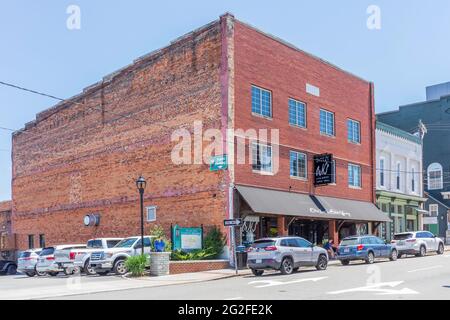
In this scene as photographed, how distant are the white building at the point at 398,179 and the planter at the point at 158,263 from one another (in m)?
21.2

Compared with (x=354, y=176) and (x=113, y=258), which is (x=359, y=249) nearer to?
(x=354, y=176)

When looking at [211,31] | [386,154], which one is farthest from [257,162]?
[386,154]

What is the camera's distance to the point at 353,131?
38.1 meters

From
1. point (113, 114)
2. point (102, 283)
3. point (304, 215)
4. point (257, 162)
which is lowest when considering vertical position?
point (102, 283)

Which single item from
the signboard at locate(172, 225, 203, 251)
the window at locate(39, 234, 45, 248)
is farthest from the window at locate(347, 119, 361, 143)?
the window at locate(39, 234, 45, 248)

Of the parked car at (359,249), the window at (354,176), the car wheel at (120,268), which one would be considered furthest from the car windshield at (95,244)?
the window at (354,176)

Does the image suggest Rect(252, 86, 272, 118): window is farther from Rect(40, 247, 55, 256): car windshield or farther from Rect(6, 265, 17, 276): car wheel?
Rect(6, 265, 17, 276): car wheel

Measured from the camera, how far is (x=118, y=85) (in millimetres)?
36250

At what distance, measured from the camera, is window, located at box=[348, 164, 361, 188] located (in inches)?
1463

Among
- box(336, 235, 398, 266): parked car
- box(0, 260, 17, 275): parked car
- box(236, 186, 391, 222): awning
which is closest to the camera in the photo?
box(336, 235, 398, 266): parked car

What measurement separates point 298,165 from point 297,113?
10.3 ft

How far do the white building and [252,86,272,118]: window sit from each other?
13396mm
